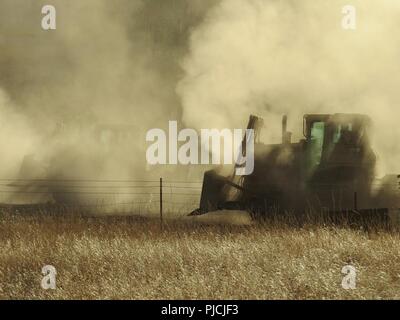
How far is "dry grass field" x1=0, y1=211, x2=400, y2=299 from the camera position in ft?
25.4

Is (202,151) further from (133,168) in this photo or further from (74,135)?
(74,135)

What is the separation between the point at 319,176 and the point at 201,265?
7556mm

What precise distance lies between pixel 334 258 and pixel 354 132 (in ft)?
24.1

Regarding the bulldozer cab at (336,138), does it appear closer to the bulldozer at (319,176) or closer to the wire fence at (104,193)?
the bulldozer at (319,176)

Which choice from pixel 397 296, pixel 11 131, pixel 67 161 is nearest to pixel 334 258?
pixel 397 296

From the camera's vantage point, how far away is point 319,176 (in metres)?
15.8

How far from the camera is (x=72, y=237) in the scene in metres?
11.3

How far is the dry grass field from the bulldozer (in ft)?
12.7

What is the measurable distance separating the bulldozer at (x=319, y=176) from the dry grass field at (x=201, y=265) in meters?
3.86

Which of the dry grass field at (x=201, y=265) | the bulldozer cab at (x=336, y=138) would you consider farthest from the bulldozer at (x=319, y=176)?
the dry grass field at (x=201, y=265)

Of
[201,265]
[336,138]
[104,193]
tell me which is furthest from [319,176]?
[104,193]

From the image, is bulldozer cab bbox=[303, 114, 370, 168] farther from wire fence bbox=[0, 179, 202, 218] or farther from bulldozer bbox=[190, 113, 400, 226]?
wire fence bbox=[0, 179, 202, 218]

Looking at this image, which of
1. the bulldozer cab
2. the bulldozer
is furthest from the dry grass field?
the bulldozer cab

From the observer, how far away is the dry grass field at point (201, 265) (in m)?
7.75
